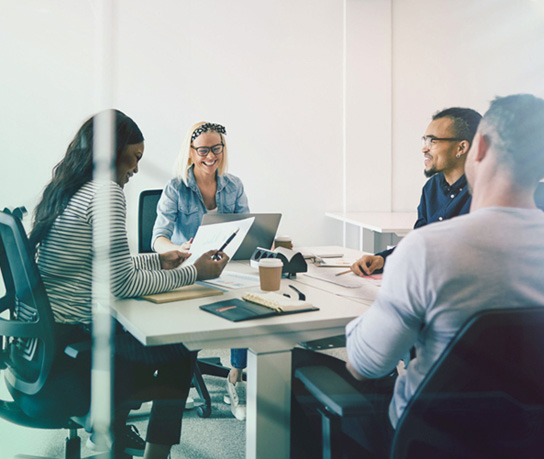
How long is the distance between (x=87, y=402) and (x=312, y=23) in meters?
3.40

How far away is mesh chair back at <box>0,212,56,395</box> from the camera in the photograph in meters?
1.09

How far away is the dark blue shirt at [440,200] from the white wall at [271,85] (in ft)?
3.90

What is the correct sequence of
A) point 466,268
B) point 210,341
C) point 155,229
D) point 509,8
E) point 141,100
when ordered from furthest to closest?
point 141,100 < point 509,8 < point 155,229 < point 210,341 < point 466,268

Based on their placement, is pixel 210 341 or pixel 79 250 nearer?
pixel 210 341

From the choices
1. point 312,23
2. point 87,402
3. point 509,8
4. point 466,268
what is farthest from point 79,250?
point 312,23

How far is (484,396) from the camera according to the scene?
2.23ft

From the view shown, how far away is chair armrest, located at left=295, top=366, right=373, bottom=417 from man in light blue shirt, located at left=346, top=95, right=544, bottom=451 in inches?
2.3

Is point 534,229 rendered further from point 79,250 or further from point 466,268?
point 79,250

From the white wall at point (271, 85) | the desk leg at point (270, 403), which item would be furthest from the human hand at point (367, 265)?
the white wall at point (271, 85)

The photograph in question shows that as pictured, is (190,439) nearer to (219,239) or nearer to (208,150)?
(219,239)

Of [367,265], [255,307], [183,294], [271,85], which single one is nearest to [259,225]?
[367,265]

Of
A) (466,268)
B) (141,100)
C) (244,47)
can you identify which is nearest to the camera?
(466,268)

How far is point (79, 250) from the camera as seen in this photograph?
1222mm

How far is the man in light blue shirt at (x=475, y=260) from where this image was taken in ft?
2.28
